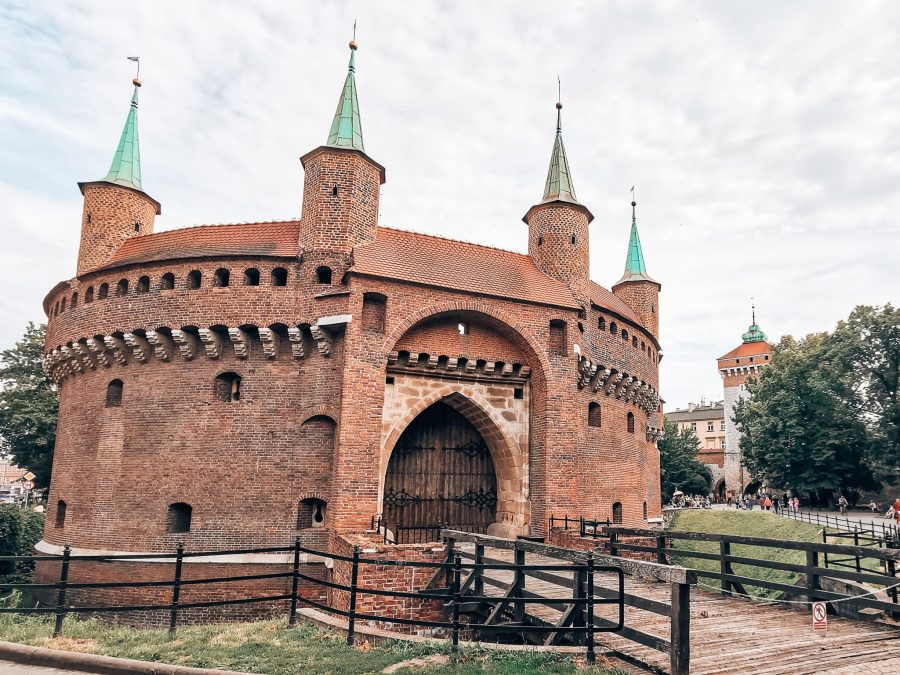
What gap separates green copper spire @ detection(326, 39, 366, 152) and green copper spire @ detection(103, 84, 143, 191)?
749cm

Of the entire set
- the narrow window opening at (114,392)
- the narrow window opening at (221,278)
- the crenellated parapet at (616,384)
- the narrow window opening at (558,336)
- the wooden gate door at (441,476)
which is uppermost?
the narrow window opening at (221,278)

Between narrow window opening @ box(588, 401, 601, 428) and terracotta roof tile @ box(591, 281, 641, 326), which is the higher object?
terracotta roof tile @ box(591, 281, 641, 326)

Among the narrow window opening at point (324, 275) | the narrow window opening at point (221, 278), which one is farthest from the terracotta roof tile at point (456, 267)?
the narrow window opening at point (221, 278)

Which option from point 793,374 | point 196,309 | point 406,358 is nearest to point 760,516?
point 793,374

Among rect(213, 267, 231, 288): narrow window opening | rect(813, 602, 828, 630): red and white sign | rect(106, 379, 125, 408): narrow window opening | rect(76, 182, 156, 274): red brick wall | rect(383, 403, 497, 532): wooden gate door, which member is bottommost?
rect(813, 602, 828, 630): red and white sign

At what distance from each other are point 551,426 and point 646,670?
35.4ft

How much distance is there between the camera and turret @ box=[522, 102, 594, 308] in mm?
20016

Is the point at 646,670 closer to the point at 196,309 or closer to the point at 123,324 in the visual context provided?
the point at 196,309

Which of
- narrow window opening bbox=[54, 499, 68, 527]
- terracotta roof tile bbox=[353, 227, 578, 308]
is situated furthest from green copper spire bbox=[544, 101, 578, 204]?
narrow window opening bbox=[54, 499, 68, 527]

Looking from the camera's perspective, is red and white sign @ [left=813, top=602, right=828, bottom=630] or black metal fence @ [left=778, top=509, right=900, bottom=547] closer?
red and white sign @ [left=813, top=602, right=828, bottom=630]

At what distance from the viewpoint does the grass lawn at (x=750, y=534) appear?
1970 cm

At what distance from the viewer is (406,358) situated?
17203mm

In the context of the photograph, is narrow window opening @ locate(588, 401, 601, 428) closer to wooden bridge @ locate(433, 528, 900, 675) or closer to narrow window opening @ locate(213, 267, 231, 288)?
wooden bridge @ locate(433, 528, 900, 675)

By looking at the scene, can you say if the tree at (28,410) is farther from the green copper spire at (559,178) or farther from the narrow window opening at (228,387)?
the green copper spire at (559,178)
